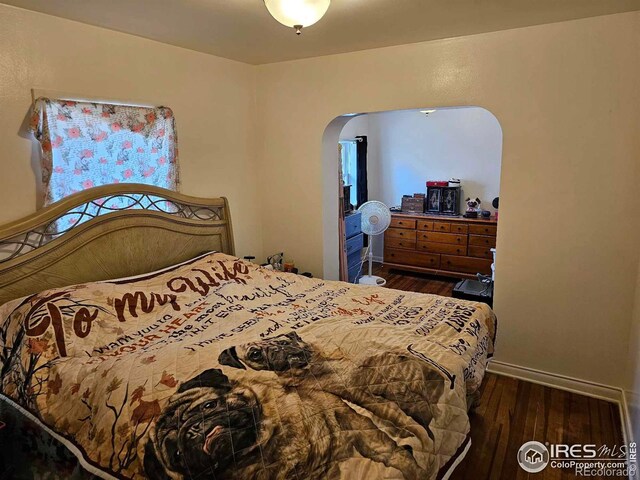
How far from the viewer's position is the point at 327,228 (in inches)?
151

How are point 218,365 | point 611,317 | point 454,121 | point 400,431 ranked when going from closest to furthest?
point 400,431 → point 218,365 → point 611,317 → point 454,121

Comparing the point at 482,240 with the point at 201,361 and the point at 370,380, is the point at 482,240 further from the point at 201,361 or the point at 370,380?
the point at 201,361

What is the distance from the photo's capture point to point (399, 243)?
5.69 m

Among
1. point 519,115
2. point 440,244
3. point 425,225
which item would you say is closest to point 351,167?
point 425,225

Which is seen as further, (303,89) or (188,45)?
(303,89)

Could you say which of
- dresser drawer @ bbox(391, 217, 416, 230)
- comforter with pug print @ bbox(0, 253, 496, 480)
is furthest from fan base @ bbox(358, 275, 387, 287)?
comforter with pug print @ bbox(0, 253, 496, 480)

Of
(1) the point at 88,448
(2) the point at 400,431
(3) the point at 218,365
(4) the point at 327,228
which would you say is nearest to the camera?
(2) the point at 400,431

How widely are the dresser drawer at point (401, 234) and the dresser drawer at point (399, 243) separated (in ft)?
0.13

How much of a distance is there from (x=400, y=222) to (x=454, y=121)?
4.78 feet

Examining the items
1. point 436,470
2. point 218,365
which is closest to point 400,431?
point 436,470

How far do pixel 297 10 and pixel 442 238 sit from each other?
4.10 meters

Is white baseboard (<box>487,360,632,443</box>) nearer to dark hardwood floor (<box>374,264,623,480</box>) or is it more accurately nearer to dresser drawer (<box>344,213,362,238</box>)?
dark hardwood floor (<box>374,264,623,480</box>)

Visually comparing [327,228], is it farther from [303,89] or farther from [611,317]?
[611,317]

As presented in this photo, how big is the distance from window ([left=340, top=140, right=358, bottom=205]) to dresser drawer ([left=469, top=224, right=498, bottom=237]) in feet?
5.41
